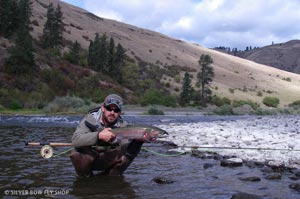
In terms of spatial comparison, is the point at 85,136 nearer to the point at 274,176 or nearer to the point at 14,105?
the point at 274,176

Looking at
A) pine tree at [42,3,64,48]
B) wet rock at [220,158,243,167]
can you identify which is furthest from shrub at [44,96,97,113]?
wet rock at [220,158,243,167]

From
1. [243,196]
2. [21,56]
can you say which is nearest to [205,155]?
[243,196]

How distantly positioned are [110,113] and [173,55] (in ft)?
268

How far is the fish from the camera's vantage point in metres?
6.64

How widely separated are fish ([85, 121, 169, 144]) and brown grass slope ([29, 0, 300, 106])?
5303 centimetres

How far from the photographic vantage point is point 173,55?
287 feet

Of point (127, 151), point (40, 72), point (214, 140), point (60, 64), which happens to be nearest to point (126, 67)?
point (60, 64)

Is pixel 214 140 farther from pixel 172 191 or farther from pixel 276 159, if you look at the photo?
pixel 172 191

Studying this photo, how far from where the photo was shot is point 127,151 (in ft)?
24.4

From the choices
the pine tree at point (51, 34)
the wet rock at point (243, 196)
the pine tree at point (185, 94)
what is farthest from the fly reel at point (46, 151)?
the pine tree at point (185, 94)

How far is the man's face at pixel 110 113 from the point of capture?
6.69 m

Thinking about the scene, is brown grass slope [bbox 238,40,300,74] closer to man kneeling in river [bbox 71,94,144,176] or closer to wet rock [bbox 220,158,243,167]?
wet rock [bbox 220,158,243,167]

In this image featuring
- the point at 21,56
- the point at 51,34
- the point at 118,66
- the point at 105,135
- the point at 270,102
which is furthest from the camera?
the point at 270,102

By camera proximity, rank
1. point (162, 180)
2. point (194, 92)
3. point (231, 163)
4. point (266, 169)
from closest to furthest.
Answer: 1. point (162, 180)
2. point (266, 169)
3. point (231, 163)
4. point (194, 92)
